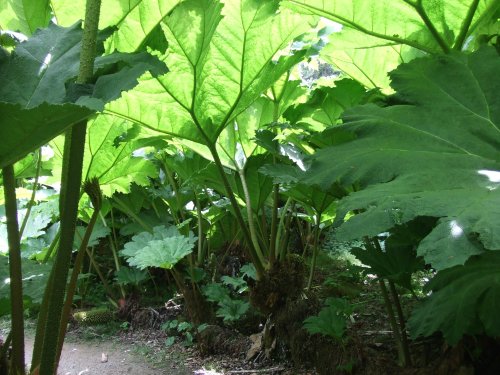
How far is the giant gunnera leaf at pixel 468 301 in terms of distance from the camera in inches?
40.6

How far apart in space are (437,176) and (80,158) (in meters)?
0.64

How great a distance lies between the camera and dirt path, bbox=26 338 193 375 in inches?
80.6

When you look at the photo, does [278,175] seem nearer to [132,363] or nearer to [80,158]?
[80,158]

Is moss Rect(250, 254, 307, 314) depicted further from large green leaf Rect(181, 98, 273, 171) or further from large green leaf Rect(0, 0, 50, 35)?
large green leaf Rect(0, 0, 50, 35)

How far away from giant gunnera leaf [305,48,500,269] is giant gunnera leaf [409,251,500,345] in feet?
0.79

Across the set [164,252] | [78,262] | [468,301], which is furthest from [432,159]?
[164,252]

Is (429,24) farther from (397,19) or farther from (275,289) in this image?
(275,289)

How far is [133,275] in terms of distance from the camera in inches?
114

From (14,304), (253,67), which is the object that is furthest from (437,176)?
(253,67)

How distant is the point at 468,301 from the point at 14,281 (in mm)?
909

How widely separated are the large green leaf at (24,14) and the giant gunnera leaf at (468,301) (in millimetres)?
1118

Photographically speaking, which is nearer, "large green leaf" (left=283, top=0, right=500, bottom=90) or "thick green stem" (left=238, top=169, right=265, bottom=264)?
"large green leaf" (left=283, top=0, right=500, bottom=90)

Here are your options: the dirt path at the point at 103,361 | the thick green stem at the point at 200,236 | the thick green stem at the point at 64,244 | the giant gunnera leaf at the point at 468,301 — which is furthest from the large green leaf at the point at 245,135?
the thick green stem at the point at 64,244

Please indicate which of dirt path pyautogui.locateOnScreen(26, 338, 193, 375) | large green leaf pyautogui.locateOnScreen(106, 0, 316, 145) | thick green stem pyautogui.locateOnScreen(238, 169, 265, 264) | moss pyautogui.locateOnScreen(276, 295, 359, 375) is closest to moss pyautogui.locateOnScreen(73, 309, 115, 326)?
dirt path pyautogui.locateOnScreen(26, 338, 193, 375)
